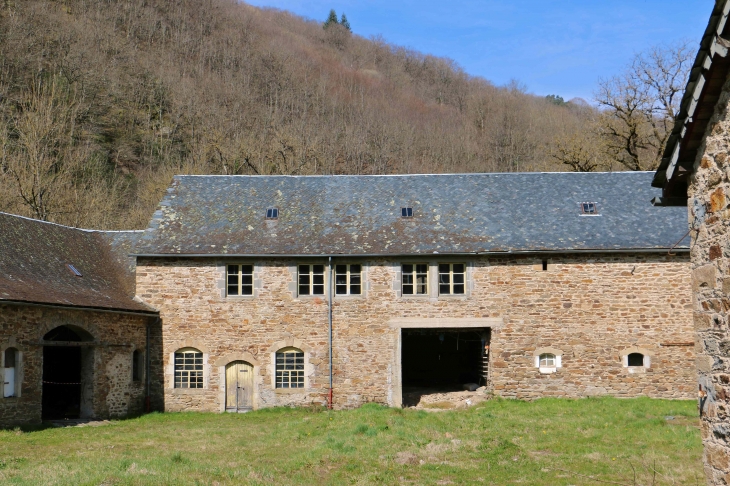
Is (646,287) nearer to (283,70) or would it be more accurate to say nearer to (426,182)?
(426,182)

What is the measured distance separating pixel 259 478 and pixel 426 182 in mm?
14169

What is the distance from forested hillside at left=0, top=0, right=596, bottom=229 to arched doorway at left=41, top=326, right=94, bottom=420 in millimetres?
11740

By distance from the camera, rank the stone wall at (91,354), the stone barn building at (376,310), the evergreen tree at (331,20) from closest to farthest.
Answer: the stone wall at (91,354), the stone barn building at (376,310), the evergreen tree at (331,20)

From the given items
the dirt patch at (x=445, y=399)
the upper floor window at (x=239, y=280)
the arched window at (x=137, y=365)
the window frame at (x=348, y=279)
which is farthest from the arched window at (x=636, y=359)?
the arched window at (x=137, y=365)

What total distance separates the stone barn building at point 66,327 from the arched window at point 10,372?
21 millimetres

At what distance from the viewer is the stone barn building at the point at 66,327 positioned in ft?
50.8

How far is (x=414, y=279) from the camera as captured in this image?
20.1m

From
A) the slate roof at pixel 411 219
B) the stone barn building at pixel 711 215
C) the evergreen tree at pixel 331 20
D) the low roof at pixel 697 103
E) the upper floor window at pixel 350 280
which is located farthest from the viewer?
the evergreen tree at pixel 331 20

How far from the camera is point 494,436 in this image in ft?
45.4

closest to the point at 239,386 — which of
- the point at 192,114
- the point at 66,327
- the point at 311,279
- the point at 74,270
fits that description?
the point at 311,279

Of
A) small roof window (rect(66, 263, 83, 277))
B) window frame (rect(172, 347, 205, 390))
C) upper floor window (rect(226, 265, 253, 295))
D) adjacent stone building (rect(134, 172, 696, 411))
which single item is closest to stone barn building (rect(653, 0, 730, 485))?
adjacent stone building (rect(134, 172, 696, 411))

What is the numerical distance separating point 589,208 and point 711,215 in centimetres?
1515

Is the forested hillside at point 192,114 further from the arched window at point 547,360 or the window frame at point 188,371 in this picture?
the arched window at point 547,360

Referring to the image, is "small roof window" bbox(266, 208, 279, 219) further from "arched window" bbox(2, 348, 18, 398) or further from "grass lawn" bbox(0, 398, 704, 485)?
"arched window" bbox(2, 348, 18, 398)
